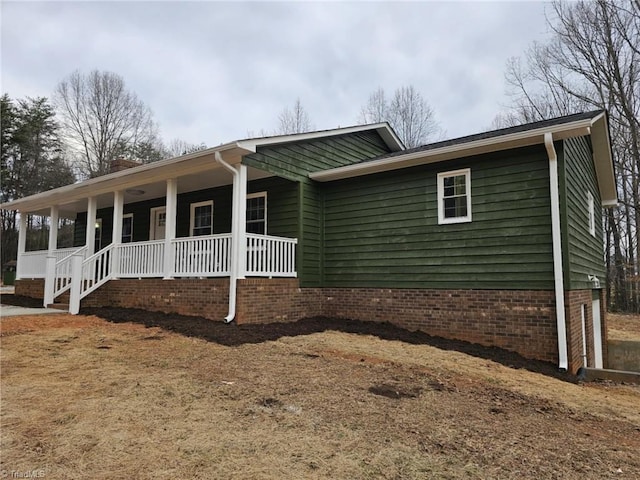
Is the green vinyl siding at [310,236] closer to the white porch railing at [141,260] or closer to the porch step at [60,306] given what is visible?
the white porch railing at [141,260]

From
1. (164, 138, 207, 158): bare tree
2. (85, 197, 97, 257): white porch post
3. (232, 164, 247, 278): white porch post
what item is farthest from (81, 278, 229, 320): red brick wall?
(164, 138, 207, 158): bare tree

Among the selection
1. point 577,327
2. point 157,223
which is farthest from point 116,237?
point 577,327

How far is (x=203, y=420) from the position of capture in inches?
148

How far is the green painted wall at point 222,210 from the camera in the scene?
33.3 ft

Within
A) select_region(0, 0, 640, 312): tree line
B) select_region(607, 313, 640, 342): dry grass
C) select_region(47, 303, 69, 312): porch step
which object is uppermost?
select_region(0, 0, 640, 312): tree line

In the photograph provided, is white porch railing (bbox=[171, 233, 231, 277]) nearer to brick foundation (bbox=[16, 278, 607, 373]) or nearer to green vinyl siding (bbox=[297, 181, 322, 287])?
brick foundation (bbox=[16, 278, 607, 373])

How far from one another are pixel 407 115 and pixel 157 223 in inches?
796

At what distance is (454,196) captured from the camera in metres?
8.58

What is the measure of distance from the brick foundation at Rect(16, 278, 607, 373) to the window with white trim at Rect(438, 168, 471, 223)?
153 cm

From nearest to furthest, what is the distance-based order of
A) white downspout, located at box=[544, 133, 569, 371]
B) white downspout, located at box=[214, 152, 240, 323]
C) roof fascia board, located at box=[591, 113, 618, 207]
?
white downspout, located at box=[544, 133, 569, 371] < white downspout, located at box=[214, 152, 240, 323] < roof fascia board, located at box=[591, 113, 618, 207]

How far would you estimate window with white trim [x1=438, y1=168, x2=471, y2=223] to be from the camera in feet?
27.5

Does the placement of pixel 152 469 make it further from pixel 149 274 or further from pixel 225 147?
pixel 149 274

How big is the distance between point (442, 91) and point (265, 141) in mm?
21511

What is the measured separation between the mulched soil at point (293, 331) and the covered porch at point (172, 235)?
0.62 metres
